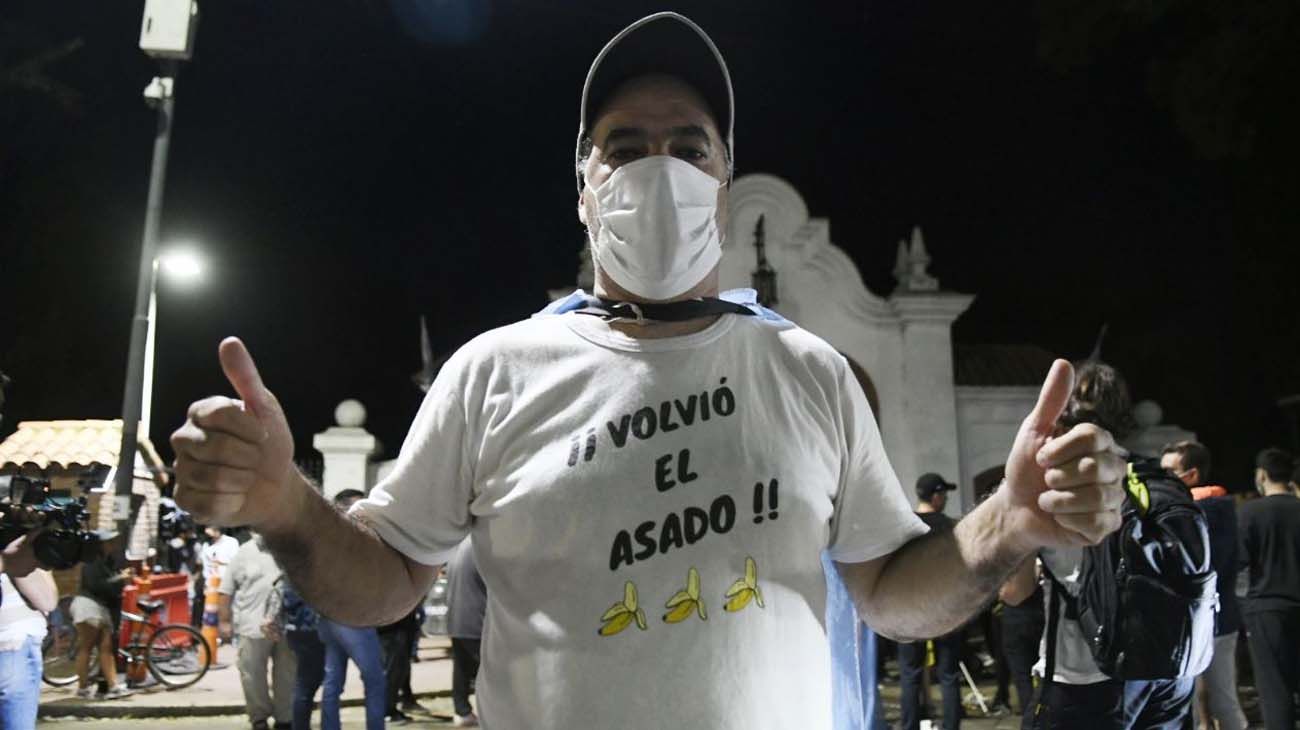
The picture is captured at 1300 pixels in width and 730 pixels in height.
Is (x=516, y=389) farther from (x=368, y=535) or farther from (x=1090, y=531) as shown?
(x=1090, y=531)

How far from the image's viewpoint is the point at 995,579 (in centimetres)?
172

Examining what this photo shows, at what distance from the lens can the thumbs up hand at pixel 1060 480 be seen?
154 cm

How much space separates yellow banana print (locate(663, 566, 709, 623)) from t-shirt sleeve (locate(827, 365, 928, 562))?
0.35m

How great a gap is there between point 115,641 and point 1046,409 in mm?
11522

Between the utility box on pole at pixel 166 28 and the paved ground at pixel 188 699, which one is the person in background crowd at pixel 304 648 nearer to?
the paved ground at pixel 188 699

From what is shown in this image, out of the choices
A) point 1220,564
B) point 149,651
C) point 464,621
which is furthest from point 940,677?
point 149,651

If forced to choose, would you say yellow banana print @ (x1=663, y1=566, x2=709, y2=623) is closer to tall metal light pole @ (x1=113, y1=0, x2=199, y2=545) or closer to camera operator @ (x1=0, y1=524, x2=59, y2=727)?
camera operator @ (x1=0, y1=524, x2=59, y2=727)

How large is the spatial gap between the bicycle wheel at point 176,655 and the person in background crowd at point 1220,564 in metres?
10.3

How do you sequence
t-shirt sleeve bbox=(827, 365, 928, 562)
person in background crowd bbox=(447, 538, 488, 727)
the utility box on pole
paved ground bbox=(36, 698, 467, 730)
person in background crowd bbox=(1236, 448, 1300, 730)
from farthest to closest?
1. paved ground bbox=(36, 698, 467, 730)
2. the utility box on pole
3. person in background crowd bbox=(447, 538, 488, 727)
4. person in background crowd bbox=(1236, 448, 1300, 730)
5. t-shirt sleeve bbox=(827, 365, 928, 562)

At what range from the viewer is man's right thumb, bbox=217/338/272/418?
154 centimetres

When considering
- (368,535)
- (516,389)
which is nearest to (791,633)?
(516,389)

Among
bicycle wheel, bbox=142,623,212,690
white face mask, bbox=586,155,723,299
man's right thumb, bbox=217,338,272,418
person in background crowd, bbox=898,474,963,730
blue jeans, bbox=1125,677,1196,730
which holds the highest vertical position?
white face mask, bbox=586,155,723,299

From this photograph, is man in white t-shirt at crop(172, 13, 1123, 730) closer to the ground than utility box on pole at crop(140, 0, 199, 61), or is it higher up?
closer to the ground

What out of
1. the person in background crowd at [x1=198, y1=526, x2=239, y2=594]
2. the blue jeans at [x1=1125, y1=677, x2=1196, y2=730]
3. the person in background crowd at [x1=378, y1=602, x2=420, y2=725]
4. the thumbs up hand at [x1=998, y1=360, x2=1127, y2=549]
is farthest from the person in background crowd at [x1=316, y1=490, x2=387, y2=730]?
the thumbs up hand at [x1=998, y1=360, x2=1127, y2=549]
